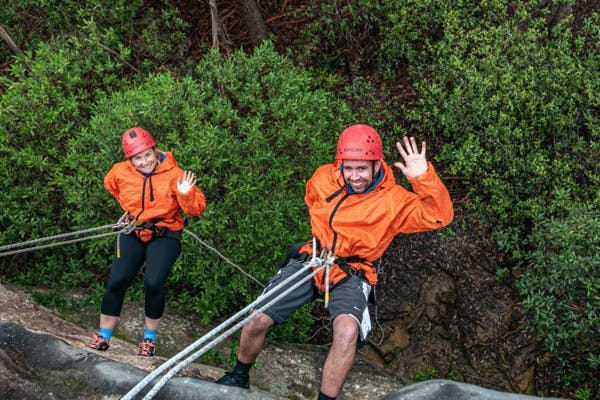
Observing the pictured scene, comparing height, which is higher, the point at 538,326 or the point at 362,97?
the point at 362,97

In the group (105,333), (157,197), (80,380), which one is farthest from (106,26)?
(80,380)

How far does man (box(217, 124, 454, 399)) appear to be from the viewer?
176 inches

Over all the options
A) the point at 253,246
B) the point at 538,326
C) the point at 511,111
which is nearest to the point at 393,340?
the point at 538,326

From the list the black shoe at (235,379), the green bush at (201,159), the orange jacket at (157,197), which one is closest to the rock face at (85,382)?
the black shoe at (235,379)

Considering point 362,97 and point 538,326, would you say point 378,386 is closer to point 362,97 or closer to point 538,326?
point 538,326

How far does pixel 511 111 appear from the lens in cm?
862

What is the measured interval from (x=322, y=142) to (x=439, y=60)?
8.37ft

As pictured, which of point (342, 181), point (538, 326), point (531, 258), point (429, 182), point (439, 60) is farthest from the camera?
point (439, 60)

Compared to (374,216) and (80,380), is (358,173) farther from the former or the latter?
(80,380)

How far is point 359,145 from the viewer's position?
4.68 metres

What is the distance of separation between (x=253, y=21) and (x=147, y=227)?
5427mm

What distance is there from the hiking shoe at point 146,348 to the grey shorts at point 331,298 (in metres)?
1.22

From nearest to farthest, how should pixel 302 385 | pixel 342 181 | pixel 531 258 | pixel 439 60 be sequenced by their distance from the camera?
pixel 342 181
pixel 302 385
pixel 531 258
pixel 439 60

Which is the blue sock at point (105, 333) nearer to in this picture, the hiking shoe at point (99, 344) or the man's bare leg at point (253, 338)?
the hiking shoe at point (99, 344)
